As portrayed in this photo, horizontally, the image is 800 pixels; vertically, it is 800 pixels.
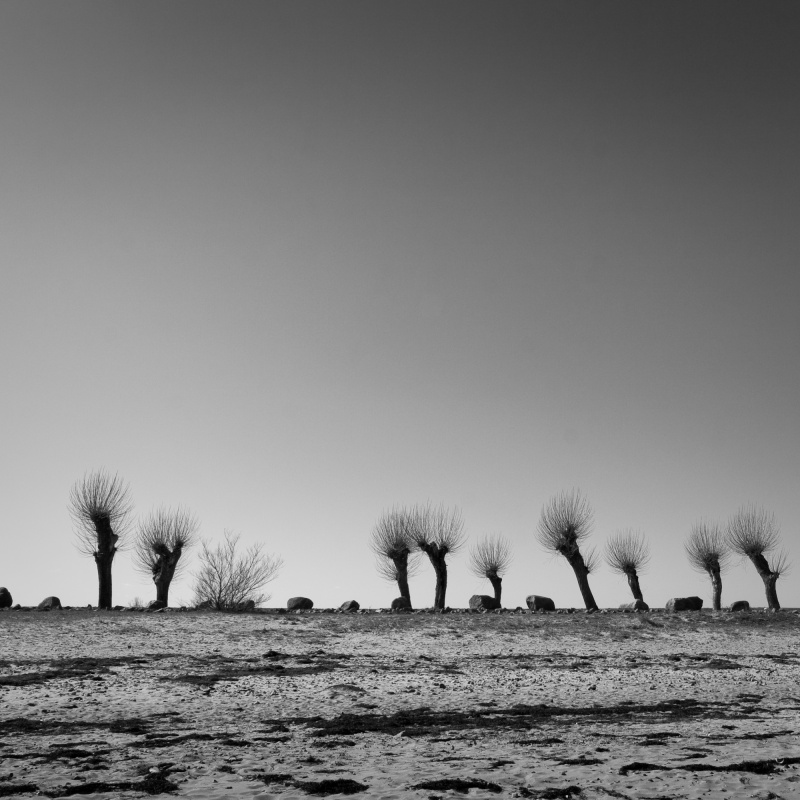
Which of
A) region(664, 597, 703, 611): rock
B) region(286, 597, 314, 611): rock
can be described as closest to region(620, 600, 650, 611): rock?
region(664, 597, 703, 611): rock

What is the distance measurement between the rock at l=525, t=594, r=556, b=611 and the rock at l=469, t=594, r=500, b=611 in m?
2.20

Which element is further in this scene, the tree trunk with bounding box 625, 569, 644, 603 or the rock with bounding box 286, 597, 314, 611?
the tree trunk with bounding box 625, 569, 644, 603

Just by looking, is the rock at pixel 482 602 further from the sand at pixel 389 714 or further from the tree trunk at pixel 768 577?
the tree trunk at pixel 768 577

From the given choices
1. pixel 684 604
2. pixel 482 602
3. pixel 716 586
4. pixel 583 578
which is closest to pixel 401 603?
pixel 482 602

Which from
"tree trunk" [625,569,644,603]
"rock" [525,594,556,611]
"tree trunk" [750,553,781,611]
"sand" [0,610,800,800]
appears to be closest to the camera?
"sand" [0,610,800,800]

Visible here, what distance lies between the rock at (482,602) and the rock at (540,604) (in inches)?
86.7

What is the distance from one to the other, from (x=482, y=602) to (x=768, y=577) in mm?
20336

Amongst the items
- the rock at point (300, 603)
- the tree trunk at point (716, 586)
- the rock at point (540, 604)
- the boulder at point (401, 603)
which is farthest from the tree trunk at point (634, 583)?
the rock at point (300, 603)

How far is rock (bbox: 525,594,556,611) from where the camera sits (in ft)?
125

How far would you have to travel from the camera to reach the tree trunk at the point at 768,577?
140 ft

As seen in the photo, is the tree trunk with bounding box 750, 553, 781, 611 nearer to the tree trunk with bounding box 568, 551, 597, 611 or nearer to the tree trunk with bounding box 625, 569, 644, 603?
the tree trunk with bounding box 625, 569, 644, 603

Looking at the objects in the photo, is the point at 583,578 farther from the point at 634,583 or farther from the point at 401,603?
the point at 401,603

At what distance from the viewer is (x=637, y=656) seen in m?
19.1

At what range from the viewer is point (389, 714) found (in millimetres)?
11258
